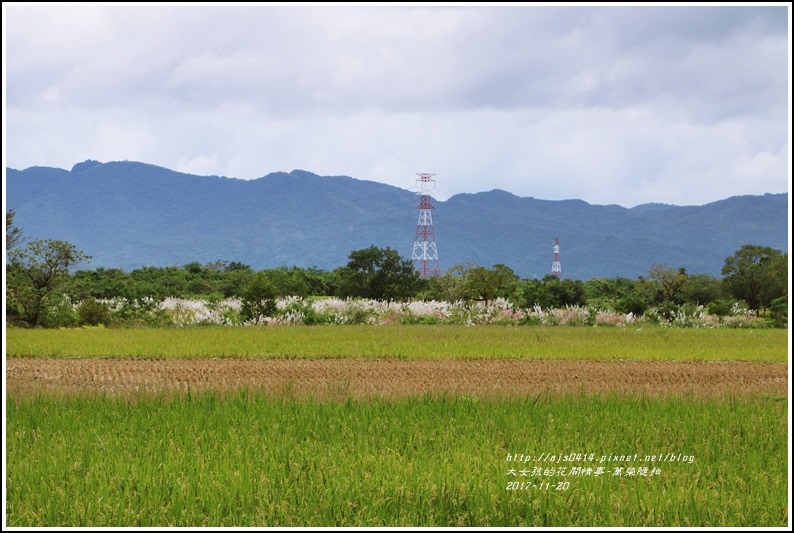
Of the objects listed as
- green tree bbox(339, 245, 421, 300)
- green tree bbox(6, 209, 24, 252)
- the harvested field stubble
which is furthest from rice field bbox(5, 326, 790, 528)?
green tree bbox(339, 245, 421, 300)

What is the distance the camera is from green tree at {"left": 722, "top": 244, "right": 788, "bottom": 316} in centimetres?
3400

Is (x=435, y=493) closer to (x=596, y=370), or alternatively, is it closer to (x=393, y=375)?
(x=393, y=375)

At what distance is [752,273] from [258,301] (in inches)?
859

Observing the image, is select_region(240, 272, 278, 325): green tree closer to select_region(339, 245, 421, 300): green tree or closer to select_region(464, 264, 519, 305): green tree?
select_region(339, 245, 421, 300): green tree

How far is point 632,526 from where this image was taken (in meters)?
4.56

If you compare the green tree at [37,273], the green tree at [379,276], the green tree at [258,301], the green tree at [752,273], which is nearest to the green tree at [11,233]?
the green tree at [37,273]

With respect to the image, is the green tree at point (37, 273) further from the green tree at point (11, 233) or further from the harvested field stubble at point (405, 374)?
the harvested field stubble at point (405, 374)

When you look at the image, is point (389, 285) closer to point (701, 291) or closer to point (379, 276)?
point (379, 276)

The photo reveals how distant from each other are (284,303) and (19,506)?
2250 cm

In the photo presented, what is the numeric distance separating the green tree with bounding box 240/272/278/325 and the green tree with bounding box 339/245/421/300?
24.8ft

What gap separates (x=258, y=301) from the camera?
25.6m

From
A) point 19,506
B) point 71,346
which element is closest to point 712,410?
point 19,506

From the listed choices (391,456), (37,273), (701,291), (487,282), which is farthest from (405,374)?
(701,291)

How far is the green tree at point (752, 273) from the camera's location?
3400 centimetres
